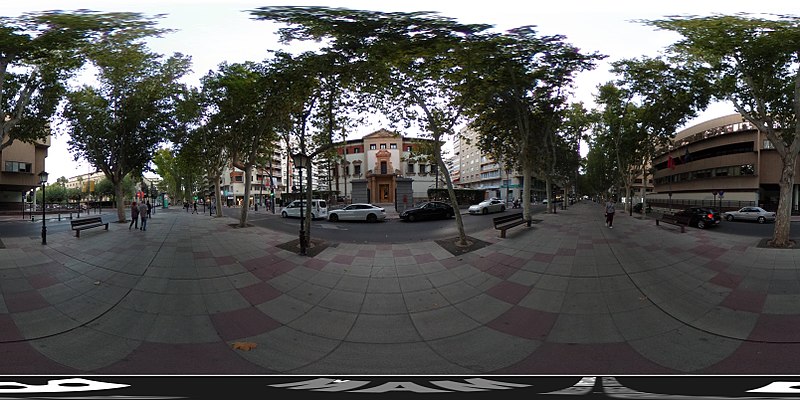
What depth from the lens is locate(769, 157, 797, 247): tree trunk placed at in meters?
3.18

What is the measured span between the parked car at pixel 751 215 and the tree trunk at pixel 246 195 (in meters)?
5.90

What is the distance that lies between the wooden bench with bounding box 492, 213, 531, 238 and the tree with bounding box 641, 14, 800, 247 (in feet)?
8.25

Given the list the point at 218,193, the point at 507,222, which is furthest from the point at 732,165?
the point at 218,193

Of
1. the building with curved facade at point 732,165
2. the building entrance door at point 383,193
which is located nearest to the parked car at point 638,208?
the building with curved facade at point 732,165

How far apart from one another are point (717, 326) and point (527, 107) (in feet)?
9.61

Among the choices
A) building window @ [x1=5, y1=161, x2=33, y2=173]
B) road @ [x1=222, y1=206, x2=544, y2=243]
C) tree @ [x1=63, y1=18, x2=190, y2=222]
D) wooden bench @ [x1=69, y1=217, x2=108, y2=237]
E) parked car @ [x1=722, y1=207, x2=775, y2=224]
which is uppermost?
tree @ [x1=63, y1=18, x2=190, y2=222]

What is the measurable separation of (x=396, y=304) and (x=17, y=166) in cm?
465

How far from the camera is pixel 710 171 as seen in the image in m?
4.50

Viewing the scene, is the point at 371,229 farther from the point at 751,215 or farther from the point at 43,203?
the point at 751,215

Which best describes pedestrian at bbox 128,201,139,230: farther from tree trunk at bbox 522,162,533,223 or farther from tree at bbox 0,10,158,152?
tree trunk at bbox 522,162,533,223

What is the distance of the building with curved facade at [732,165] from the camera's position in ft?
12.0

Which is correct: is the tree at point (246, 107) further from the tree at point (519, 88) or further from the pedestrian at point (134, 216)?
the tree at point (519, 88)

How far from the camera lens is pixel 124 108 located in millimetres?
3055

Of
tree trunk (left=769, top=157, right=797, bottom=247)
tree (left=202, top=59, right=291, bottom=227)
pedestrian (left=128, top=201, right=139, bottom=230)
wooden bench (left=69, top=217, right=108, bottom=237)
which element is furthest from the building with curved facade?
wooden bench (left=69, top=217, right=108, bottom=237)
